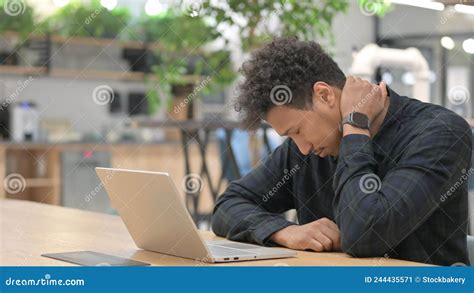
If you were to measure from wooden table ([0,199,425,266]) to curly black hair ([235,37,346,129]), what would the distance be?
1.16 feet

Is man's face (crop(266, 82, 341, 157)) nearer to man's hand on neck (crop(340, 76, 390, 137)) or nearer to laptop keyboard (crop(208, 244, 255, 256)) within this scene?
man's hand on neck (crop(340, 76, 390, 137))

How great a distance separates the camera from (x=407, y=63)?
14.6 ft

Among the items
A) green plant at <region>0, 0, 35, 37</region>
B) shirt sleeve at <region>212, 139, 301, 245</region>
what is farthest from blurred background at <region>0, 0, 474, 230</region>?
shirt sleeve at <region>212, 139, 301, 245</region>

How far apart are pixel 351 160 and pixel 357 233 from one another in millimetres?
189

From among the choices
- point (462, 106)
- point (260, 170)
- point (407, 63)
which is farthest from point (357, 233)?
point (462, 106)

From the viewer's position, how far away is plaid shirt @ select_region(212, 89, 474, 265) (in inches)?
66.2

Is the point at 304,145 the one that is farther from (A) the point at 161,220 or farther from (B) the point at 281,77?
(A) the point at 161,220

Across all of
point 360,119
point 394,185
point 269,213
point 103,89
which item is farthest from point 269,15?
point 103,89

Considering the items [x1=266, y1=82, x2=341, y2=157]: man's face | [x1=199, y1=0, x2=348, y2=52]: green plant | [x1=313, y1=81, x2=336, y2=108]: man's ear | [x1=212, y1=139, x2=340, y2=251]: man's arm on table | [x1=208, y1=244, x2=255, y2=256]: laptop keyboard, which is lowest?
[x1=208, y1=244, x2=255, y2=256]: laptop keyboard

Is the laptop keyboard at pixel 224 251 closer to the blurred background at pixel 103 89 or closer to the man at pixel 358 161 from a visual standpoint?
the man at pixel 358 161

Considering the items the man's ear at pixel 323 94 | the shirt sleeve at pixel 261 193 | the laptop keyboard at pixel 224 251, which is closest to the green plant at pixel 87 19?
the shirt sleeve at pixel 261 193

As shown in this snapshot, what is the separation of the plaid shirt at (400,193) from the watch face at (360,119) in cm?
4
